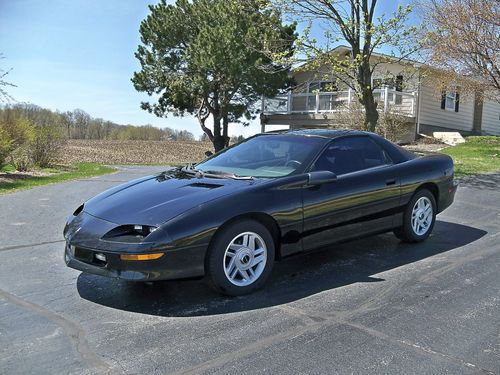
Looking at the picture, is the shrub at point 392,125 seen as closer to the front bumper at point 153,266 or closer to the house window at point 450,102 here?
the house window at point 450,102

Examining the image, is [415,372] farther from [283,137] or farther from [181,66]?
[181,66]

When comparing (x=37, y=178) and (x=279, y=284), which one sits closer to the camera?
(x=279, y=284)

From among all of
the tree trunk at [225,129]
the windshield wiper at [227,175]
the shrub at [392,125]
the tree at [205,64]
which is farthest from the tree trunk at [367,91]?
the tree trunk at [225,129]

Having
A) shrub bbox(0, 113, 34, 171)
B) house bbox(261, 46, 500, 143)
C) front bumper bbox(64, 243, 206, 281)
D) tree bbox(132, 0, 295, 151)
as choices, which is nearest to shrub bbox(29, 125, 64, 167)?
shrub bbox(0, 113, 34, 171)

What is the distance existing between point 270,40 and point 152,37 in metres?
8.71

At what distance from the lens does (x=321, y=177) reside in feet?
15.5

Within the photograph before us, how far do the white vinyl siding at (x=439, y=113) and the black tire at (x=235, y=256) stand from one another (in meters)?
18.8

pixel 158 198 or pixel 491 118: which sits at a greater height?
pixel 491 118

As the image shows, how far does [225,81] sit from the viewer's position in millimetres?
20516

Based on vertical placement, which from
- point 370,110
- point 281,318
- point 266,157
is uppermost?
point 370,110

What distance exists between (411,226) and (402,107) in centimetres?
1810

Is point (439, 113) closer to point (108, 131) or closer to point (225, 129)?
point (225, 129)

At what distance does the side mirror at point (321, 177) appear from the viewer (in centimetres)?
470

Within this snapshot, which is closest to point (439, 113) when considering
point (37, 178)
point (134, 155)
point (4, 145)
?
point (134, 155)
